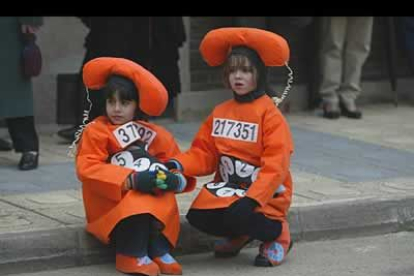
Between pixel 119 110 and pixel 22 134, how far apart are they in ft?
6.29

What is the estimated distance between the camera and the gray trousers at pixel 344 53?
1007 centimetres

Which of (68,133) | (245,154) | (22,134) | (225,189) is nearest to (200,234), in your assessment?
(225,189)

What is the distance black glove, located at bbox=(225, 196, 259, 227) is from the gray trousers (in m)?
4.25

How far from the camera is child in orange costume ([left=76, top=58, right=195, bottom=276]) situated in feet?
19.4

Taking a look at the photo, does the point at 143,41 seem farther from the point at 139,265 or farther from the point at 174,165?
the point at 139,265

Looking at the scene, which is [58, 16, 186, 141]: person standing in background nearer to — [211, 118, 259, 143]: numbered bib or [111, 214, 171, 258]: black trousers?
[211, 118, 259, 143]: numbered bib

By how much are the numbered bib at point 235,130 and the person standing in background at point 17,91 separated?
190cm

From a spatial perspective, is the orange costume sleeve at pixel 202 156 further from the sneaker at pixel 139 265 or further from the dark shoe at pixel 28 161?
the dark shoe at pixel 28 161

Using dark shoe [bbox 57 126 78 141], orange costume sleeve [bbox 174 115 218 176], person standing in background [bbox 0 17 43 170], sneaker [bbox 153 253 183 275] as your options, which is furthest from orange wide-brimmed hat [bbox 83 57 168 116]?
dark shoe [bbox 57 126 78 141]

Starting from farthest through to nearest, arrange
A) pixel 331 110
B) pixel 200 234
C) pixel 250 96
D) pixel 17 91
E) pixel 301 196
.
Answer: pixel 331 110 < pixel 17 91 < pixel 301 196 < pixel 200 234 < pixel 250 96

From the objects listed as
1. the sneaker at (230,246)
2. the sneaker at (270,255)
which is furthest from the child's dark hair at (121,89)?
the sneaker at (270,255)

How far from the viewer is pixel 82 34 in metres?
9.43

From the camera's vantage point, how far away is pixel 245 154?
6.17 m

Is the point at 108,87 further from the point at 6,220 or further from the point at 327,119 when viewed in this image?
the point at 327,119
